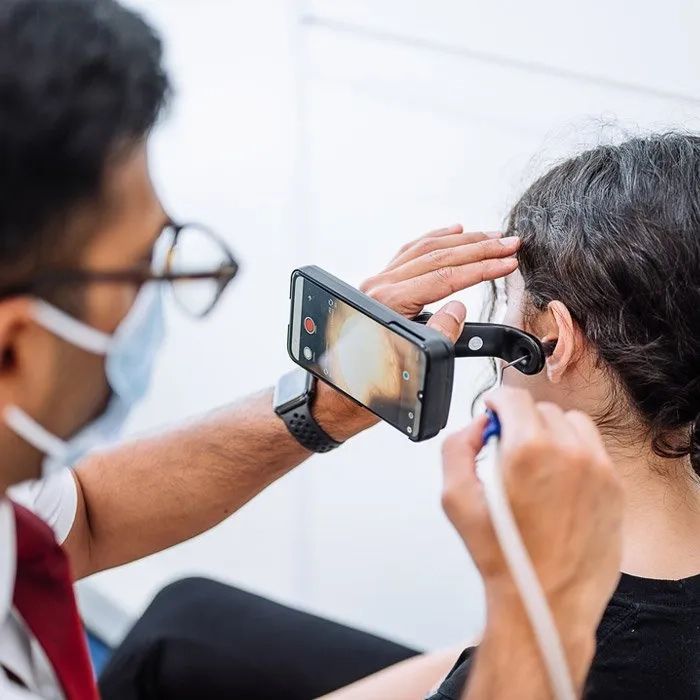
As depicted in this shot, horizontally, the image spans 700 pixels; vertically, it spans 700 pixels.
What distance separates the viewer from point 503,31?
42.1 inches

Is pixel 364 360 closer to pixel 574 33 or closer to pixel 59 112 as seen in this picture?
pixel 59 112

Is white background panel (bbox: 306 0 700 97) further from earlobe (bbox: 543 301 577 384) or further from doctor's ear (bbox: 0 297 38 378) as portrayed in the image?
doctor's ear (bbox: 0 297 38 378)

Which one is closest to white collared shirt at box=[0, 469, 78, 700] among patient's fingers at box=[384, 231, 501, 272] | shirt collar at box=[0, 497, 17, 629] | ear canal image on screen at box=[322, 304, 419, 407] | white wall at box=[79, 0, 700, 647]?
shirt collar at box=[0, 497, 17, 629]

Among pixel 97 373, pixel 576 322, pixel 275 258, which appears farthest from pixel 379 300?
pixel 275 258

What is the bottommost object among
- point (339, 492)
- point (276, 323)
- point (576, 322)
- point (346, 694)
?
point (339, 492)

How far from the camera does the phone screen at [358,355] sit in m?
0.73

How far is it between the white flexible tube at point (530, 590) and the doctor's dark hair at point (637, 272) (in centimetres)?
25

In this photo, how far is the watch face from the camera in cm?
94

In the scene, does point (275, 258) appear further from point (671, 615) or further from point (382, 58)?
point (671, 615)

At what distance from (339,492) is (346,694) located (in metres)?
0.57

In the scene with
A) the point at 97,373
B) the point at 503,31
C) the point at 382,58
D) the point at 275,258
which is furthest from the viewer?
the point at 275,258

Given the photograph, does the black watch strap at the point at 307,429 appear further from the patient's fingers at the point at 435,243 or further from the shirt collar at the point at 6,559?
the shirt collar at the point at 6,559

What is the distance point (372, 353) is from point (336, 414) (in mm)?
171

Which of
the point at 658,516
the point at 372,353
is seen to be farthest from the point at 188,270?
the point at 658,516
